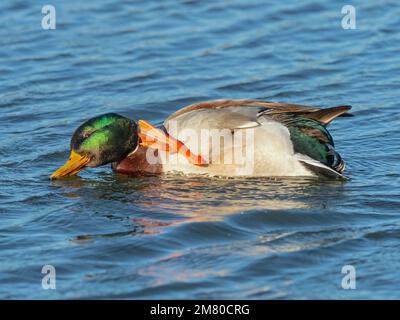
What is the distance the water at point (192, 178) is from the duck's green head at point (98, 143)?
22 centimetres

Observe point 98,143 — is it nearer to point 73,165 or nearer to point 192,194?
point 73,165

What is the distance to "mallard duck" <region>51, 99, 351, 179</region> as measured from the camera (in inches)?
347

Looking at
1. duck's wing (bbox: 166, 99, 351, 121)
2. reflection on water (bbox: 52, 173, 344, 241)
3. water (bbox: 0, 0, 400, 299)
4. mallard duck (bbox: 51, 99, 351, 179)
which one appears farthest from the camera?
duck's wing (bbox: 166, 99, 351, 121)

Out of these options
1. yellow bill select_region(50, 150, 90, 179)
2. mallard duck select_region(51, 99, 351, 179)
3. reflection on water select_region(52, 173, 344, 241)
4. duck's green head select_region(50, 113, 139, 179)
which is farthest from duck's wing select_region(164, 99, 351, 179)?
yellow bill select_region(50, 150, 90, 179)

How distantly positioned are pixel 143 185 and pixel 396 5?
758 cm

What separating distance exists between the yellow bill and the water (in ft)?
0.51

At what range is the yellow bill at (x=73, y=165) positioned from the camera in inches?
363

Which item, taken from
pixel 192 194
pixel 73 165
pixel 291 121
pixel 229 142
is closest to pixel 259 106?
pixel 291 121

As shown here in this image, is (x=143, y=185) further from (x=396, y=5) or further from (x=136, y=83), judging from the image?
(x=396, y=5)

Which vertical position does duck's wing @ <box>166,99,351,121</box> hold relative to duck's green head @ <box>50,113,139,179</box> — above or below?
above

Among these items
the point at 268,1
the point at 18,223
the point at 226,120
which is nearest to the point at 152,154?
the point at 226,120

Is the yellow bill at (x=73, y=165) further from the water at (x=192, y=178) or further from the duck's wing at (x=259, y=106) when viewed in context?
the duck's wing at (x=259, y=106)

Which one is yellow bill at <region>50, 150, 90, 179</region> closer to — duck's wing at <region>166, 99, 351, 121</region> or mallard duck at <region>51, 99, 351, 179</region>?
mallard duck at <region>51, 99, 351, 179</region>

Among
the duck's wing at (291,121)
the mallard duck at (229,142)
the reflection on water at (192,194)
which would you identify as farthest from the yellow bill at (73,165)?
the duck's wing at (291,121)
